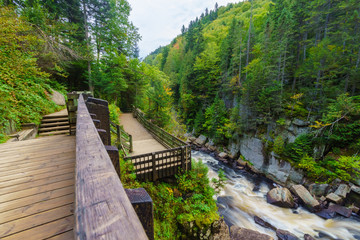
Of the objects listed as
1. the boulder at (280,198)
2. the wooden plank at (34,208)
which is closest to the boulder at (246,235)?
the boulder at (280,198)

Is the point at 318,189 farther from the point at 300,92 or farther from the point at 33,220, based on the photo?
the point at 33,220

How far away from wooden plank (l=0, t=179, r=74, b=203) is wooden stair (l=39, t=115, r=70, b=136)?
5921mm

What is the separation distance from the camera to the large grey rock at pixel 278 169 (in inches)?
548

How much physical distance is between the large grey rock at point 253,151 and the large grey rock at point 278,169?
3.75 feet

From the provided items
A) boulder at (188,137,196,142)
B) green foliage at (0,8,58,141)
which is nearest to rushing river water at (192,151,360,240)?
green foliage at (0,8,58,141)

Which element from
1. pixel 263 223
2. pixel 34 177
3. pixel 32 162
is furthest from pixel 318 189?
pixel 32 162

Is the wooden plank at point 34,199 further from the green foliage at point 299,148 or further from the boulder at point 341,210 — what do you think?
the green foliage at point 299,148

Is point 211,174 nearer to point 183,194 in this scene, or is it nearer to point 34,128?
point 183,194

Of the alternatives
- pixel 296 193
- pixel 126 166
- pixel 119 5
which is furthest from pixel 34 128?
pixel 296 193

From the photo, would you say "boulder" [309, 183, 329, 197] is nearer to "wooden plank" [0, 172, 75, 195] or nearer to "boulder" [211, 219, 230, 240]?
"boulder" [211, 219, 230, 240]

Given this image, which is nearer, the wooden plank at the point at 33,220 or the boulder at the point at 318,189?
the wooden plank at the point at 33,220

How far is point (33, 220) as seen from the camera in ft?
4.89

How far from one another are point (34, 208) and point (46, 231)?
48 centimetres

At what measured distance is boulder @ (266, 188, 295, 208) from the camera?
35.4 feet
